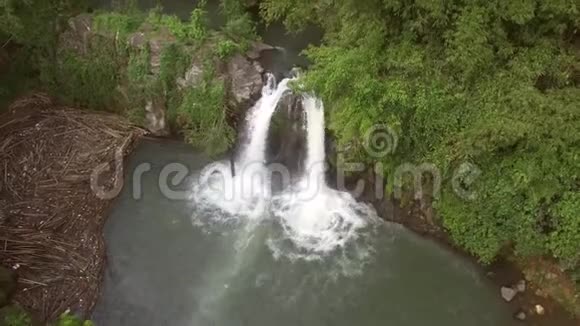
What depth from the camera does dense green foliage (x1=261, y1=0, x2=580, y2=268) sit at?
9688 millimetres

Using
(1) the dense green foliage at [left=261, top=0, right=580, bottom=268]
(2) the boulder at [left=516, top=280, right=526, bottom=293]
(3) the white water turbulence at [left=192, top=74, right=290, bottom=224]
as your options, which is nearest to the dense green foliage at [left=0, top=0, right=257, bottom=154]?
(3) the white water turbulence at [left=192, top=74, right=290, bottom=224]

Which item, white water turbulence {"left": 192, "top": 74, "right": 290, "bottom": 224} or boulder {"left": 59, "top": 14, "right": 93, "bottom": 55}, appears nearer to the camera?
white water turbulence {"left": 192, "top": 74, "right": 290, "bottom": 224}

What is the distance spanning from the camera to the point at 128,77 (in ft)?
44.2

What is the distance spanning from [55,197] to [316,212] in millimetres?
6130

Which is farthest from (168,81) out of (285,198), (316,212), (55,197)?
(316,212)

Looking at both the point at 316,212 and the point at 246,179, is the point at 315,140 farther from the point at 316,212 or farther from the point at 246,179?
the point at 246,179

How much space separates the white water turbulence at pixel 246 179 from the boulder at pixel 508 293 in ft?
18.0

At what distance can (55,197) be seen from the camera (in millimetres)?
12453

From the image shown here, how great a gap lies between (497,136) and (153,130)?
8.51 meters

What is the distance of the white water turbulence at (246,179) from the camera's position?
1255 cm

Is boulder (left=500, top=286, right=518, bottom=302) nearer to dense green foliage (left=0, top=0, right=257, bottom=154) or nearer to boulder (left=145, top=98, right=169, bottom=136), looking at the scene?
dense green foliage (left=0, top=0, right=257, bottom=154)

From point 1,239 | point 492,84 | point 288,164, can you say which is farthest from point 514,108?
point 1,239

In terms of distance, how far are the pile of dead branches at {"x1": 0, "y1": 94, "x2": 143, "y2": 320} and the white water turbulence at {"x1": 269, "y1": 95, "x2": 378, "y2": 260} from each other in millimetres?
4156

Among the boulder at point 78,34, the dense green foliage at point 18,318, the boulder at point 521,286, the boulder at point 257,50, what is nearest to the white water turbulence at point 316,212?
the boulder at point 257,50
